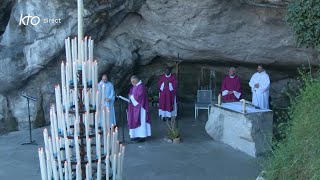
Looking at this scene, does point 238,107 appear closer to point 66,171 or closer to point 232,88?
point 232,88

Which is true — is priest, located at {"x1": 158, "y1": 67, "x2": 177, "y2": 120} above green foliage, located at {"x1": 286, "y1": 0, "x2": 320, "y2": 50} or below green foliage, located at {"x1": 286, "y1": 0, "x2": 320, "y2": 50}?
below

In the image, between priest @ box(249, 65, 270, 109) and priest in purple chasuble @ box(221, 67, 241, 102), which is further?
priest in purple chasuble @ box(221, 67, 241, 102)

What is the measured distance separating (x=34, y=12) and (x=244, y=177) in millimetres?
5951

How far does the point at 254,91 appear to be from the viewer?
11867mm

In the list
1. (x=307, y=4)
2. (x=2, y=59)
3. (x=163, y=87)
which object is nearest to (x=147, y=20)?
(x=163, y=87)

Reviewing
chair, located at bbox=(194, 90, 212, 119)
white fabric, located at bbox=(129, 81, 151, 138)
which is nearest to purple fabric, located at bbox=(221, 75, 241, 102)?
chair, located at bbox=(194, 90, 212, 119)

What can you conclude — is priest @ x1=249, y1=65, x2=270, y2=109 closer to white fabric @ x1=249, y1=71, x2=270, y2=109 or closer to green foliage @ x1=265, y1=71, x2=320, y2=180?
white fabric @ x1=249, y1=71, x2=270, y2=109

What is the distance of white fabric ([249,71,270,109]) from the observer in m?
11.6

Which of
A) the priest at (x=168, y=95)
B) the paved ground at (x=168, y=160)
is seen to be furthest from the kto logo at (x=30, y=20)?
the priest at (x=168, y=95)

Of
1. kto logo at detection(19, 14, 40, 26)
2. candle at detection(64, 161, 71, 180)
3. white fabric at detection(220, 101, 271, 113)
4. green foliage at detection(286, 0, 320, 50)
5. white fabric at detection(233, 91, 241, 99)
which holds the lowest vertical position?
candle at detection(64, 161, 71, 180)

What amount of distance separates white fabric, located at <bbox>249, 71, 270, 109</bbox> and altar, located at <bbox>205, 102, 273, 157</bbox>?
2.00 m

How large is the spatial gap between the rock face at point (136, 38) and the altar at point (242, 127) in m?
1.80

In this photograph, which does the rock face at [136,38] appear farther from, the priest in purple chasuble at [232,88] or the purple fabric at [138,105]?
the purple fabric at [138,105]

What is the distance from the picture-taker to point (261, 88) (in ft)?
38.2
